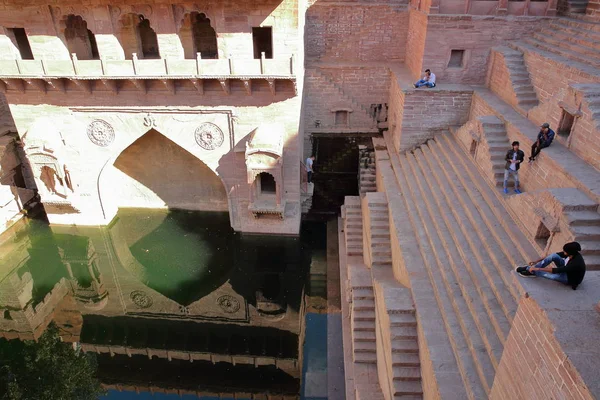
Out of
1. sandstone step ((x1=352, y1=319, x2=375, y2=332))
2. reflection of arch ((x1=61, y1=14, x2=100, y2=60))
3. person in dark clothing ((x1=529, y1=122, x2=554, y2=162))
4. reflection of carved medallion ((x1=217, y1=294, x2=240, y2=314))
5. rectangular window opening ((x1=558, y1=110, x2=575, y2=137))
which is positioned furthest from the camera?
reflection of arch ((x1=61, y1=14, x2=100, y2=60))

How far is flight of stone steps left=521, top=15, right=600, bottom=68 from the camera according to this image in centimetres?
795

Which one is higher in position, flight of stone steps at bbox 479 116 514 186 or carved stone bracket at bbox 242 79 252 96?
carved stone bracket at bbox 242 79 252 96

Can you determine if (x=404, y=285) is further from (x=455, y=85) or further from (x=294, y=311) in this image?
(x=455, y=85)

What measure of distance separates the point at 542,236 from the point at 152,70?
8.35m

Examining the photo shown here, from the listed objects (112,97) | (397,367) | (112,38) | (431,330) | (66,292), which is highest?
(112,38)

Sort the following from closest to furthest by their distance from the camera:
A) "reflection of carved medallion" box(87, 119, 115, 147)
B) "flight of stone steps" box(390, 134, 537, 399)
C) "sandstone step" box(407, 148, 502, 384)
Result: "sandstone step" box(407, 148, 502, 384)
"flight of stone steps" box(390, 134, 537, 399)
"reflection of carved medallion" box(87, 119, 115, 147)

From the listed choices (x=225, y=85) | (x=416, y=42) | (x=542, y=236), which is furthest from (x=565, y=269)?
(x=416, y=42)

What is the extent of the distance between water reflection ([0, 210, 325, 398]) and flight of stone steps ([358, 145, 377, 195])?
69.5 inches

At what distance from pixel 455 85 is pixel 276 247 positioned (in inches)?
242

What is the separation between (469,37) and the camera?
389 inches

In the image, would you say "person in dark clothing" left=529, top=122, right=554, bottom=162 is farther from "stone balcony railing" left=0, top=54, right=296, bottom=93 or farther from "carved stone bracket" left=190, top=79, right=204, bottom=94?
"carved stone bracket" left=190, top=79, right=204, bottom=94

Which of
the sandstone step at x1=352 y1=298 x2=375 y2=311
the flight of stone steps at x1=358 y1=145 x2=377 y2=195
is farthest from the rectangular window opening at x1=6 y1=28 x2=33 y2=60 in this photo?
the sandstone step at x1=352 y1=298 x2=375 y2=311

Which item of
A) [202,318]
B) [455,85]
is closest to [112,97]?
[202,318]

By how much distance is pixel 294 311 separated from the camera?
9289 millimetres
